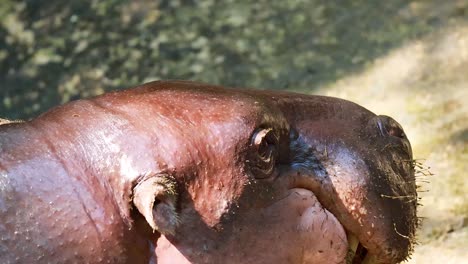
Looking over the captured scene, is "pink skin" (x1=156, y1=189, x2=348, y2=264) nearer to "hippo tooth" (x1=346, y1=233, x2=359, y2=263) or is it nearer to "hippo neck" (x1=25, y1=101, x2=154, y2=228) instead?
"hippo tooth" (x1=346, y1=233, x2=359, y2=263)

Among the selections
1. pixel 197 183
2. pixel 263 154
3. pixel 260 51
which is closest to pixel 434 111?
pixel 260 51

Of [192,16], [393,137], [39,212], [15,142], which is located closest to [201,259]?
[39,212]

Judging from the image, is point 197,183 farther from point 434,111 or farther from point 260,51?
point 260,51

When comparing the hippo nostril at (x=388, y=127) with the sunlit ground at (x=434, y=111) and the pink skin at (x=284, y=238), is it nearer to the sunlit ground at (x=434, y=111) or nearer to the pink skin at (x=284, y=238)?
the pink skin at (x=284, y=238)

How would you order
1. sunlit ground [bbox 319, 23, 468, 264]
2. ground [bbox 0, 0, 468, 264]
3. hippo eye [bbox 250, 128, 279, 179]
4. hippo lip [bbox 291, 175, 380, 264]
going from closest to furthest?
hippo eye [bbox 250, 128, 279, 179] < hippo lip [bbox 291, 175, 380, 264] < sunlit ground [bbox 319, 23, 468, 264] < ground [bbox 0, 0, 468, 264]

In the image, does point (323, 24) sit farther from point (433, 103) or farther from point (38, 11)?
point (38, 11)

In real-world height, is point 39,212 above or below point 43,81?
below

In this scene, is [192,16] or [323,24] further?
[192,16]

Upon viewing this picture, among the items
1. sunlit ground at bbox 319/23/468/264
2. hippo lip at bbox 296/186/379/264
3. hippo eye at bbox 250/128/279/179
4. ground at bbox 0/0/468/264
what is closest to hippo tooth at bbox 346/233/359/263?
hippo lip at bbox 296/186/379/264
